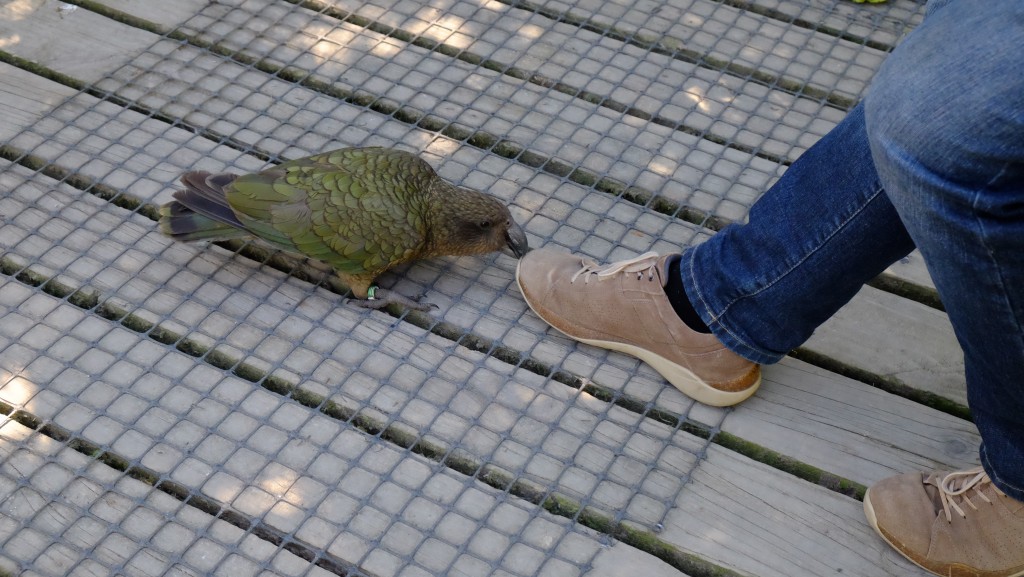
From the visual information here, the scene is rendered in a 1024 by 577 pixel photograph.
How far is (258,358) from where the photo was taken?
2.16 m

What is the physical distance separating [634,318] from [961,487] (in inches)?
28.8

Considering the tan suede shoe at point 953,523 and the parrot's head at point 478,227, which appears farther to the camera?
the parrot's head at point 478,227

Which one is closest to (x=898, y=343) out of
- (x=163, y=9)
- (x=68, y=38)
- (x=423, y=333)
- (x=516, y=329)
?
(x=516, y=329)

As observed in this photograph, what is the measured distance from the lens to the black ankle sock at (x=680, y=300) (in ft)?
6.86

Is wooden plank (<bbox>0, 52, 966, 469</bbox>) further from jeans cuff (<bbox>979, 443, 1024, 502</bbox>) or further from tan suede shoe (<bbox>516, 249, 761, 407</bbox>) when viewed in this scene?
jeans cuff (<bbox>979, 443, 1024, 502</bbox>)

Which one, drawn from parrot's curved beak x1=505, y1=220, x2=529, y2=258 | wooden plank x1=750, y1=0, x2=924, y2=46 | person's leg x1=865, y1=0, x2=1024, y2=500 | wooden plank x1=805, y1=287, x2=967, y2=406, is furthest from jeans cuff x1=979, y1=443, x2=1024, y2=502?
wooden plank x1=750, y1=0, x2=924, y2=46

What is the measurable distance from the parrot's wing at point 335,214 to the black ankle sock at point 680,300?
59 centimetres

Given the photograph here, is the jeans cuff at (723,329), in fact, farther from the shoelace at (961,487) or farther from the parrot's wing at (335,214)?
the parrot's wing at (335,214)

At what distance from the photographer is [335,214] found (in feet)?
Answer: 7.25

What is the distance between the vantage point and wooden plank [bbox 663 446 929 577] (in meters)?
1.87

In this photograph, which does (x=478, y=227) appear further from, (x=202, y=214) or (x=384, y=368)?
(x=202, y=214)

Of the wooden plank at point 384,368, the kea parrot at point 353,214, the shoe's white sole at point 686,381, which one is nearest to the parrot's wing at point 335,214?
the kea parrot at point 353,214

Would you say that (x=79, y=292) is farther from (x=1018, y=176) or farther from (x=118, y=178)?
(x=1018, y=176)

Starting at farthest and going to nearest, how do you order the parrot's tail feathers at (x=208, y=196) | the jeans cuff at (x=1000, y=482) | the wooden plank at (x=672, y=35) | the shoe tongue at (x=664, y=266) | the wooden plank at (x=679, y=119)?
the wooden plank at (x=672, y=35) < the wooden plank at (x=679, y=119) < the parrot's tail feathers at (x=208, y=196) < the shoe tongue at (x=664, y=266) < the jeans cuff at (x=1000, y=482)
